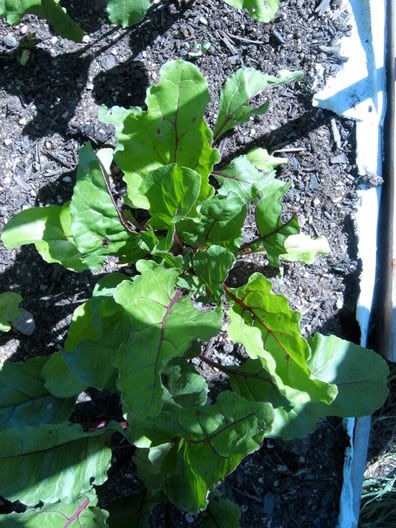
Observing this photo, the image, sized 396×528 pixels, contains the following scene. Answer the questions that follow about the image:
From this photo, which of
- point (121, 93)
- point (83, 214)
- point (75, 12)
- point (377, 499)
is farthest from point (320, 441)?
point (75, 12)

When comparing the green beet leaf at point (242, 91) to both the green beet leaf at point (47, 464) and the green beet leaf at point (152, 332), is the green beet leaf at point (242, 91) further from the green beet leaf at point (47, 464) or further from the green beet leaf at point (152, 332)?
the green beet leaf at point (47, 464)

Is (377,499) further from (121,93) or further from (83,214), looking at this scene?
(121,93)

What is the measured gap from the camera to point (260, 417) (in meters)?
1.44

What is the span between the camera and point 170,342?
4.85 ft

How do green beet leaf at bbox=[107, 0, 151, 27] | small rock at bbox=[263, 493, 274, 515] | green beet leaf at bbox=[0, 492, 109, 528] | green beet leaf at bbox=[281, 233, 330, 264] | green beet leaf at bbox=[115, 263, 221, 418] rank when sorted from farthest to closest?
1. small rock at bbox=[263, 493, 274, 515]
2. green beet leaf at bbox=[281, 233, 330, 264]
3. green beet leaf at bbox=[107, 0, 151, 27]
4. green beet leaf at bbox=[0, 492, 109, 528]
5. green beet leaf at bbox=[115, 263, 221, 418]

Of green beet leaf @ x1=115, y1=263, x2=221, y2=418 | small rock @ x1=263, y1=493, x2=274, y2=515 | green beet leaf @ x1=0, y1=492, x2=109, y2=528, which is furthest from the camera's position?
small rock @ x1=263, y1=493, x2=274, y2=515

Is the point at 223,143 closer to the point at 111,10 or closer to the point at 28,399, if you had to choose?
the point at 111,10

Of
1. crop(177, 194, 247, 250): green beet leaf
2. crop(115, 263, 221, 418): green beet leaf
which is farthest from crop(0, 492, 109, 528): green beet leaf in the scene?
crop(177, 194, 247, 250): green beet leaf

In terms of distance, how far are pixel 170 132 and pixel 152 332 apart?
22.4 inches

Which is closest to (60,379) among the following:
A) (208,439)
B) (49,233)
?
(49,233)

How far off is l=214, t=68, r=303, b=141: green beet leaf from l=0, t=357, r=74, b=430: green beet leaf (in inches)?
35.0

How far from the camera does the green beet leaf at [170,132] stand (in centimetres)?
171

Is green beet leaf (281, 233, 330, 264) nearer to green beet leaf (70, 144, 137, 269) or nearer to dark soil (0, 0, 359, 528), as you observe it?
dark soil (0, 0, 359, 528)

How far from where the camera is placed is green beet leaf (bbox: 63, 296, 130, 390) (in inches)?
66.5
